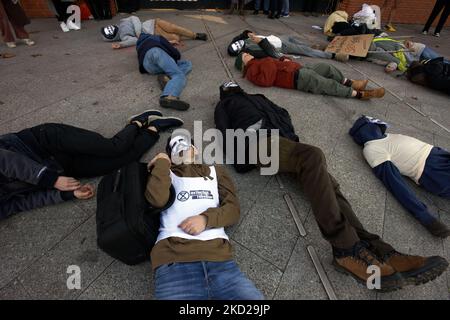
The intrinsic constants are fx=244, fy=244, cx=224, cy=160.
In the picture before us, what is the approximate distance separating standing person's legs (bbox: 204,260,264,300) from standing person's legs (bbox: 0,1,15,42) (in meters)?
5.81

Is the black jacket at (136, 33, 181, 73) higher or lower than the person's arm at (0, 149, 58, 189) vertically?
higher

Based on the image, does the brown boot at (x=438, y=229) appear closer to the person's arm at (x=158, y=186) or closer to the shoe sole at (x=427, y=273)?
the shoe sole at (x=427, y=273)

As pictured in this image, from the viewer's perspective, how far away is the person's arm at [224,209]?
1.59 m

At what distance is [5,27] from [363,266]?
21.4ft

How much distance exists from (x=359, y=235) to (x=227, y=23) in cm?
707

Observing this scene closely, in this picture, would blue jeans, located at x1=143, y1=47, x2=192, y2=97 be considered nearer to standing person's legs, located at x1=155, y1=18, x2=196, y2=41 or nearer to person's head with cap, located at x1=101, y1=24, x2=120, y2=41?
standing person's legs, located at x1=155, y1=18, x2=196, y2=41

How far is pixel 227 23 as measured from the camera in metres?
7.11

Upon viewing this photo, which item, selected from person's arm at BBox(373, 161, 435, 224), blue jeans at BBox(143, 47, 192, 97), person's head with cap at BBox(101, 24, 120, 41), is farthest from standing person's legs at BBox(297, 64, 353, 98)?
person's head with cap at BBox(101, 24, 120, 41)

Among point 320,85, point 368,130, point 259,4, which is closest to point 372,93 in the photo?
point 320,85

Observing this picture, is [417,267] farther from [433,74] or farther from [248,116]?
[433,74]

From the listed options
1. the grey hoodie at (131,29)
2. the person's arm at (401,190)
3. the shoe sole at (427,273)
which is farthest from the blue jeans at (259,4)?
the shoe sole at (427,273)

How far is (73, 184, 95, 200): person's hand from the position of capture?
6.26ft

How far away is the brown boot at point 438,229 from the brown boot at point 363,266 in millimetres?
708

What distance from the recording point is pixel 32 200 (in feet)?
6.10
